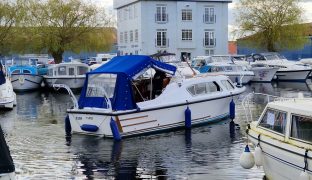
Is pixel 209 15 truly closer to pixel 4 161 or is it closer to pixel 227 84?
pixel 227 84

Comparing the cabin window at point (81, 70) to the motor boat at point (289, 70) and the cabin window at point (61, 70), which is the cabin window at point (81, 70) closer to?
the cabin window at point (61, 70)

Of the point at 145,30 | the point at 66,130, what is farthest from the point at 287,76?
the point at 66,130

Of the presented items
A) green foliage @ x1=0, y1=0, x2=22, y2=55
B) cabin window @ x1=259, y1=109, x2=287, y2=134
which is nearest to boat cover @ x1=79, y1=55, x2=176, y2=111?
cabin window @ x1=259, y1=109, x2=287, y2=134

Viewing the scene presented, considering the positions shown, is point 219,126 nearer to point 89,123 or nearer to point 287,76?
point 89,123

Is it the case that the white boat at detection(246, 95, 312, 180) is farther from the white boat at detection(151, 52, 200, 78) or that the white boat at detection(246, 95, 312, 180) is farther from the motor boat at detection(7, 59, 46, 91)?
the motor boat at detection(7, 59, 46, 91)

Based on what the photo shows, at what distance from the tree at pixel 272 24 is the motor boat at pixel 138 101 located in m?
46.2

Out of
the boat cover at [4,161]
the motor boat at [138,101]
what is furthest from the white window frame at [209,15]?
the boat cover at [4,161]

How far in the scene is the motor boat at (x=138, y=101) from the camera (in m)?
20.3

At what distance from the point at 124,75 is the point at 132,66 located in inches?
28.3

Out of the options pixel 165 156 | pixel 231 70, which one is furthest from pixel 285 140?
pixel 231 70

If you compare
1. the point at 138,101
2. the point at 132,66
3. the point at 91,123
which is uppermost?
the point at 132,66

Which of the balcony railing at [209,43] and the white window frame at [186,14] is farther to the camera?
the balcony railing at [209,43]

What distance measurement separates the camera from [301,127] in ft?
39.4

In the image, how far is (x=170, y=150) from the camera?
59.4 feet
